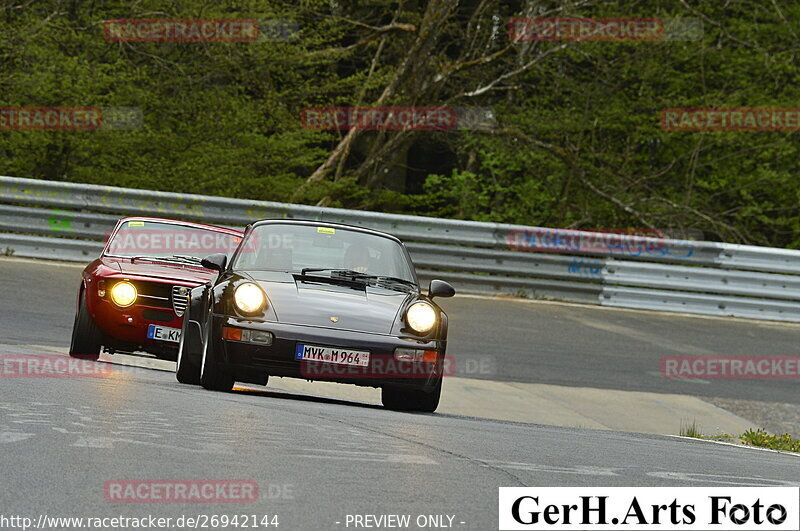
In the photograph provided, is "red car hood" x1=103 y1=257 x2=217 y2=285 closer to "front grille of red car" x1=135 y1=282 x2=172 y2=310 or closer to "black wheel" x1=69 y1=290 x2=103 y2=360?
"front grille of red car" x1=135 y1=282 x2=172 y2=310

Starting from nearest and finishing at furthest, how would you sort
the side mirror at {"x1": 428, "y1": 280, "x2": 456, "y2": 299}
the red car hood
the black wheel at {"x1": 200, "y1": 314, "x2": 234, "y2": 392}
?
the black wheel at {"x1": 200, "y1": 314, "x2": 234, "y2": 392}
the side mirror at {"x1": 428, "y1": 280, "x2": 456, "y2": 299}
the red car hood

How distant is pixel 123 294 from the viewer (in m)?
10.8

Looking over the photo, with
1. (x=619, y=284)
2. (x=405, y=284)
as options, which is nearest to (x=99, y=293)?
(x=405, y=284)

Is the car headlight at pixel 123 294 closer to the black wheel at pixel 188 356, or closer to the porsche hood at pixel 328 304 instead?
the black wheel at pixel 188 356

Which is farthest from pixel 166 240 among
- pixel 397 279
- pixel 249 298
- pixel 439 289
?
pixel 249 298

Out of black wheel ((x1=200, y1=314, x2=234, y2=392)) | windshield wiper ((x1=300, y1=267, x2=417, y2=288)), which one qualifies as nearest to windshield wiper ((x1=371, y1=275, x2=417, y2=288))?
windshield wiper ((x1=300, y1=267, x2=417, y2=288))

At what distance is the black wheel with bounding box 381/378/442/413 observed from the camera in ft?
31.1

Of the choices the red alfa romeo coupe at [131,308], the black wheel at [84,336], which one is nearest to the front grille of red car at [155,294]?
the red alfa romeo coupe at [131,308]

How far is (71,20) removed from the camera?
2091 centimetres

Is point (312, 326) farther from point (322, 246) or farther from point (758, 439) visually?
point (758, 439)

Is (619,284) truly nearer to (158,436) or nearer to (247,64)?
(247,64)

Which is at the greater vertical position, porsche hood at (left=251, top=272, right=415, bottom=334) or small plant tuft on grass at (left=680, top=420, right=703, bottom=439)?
porsche hood at (left=251, top=272, right=415, bottom=334)

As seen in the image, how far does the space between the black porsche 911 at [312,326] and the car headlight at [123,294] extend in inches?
41.6

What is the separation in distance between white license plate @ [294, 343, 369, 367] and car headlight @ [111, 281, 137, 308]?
2.58m
